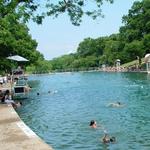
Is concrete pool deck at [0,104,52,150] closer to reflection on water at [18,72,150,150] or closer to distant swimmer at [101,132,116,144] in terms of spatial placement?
reflection on water at [18,72,150,150]

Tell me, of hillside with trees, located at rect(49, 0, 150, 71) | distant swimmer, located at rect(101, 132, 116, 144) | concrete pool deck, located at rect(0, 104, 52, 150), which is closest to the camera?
concrete pool deck, located at rect(0, 104, 52, 150)

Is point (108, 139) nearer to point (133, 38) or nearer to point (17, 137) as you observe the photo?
point (17, 137)

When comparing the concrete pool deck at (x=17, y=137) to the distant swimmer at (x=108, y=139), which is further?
the distant swimmer at (x=108, y=139)

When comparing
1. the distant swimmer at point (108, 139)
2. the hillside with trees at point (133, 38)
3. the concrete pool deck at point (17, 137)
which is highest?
the hillside with trees at point (133, 38)

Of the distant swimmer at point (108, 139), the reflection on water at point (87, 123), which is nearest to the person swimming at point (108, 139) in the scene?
the distant swimmer at point (108, 139)

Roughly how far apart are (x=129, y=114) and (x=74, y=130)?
23.5ft

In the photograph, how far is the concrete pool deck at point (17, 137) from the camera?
15.5 m

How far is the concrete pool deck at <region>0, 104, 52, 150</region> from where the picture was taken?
50.9ft

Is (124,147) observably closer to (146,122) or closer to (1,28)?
(146,122)

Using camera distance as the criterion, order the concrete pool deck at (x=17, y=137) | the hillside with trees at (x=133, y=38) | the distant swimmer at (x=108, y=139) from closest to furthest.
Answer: the concrete pool deck at (x=17, y=137) < the distant swimmer at (x=108, y=139) < the hillside with trees at (x=133, y=38)

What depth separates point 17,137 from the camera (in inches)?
677

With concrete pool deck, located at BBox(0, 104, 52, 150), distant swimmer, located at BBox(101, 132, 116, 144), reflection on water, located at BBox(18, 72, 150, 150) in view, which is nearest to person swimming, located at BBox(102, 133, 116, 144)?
distant swimmer, located at BBox(101, 132, 116, 144)

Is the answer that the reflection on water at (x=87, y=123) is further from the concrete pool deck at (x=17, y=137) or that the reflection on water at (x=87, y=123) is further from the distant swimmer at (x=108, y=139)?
the concrete pool deck at (x=17, y=137)

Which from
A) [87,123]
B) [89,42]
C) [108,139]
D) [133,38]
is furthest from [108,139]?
[89,42]
